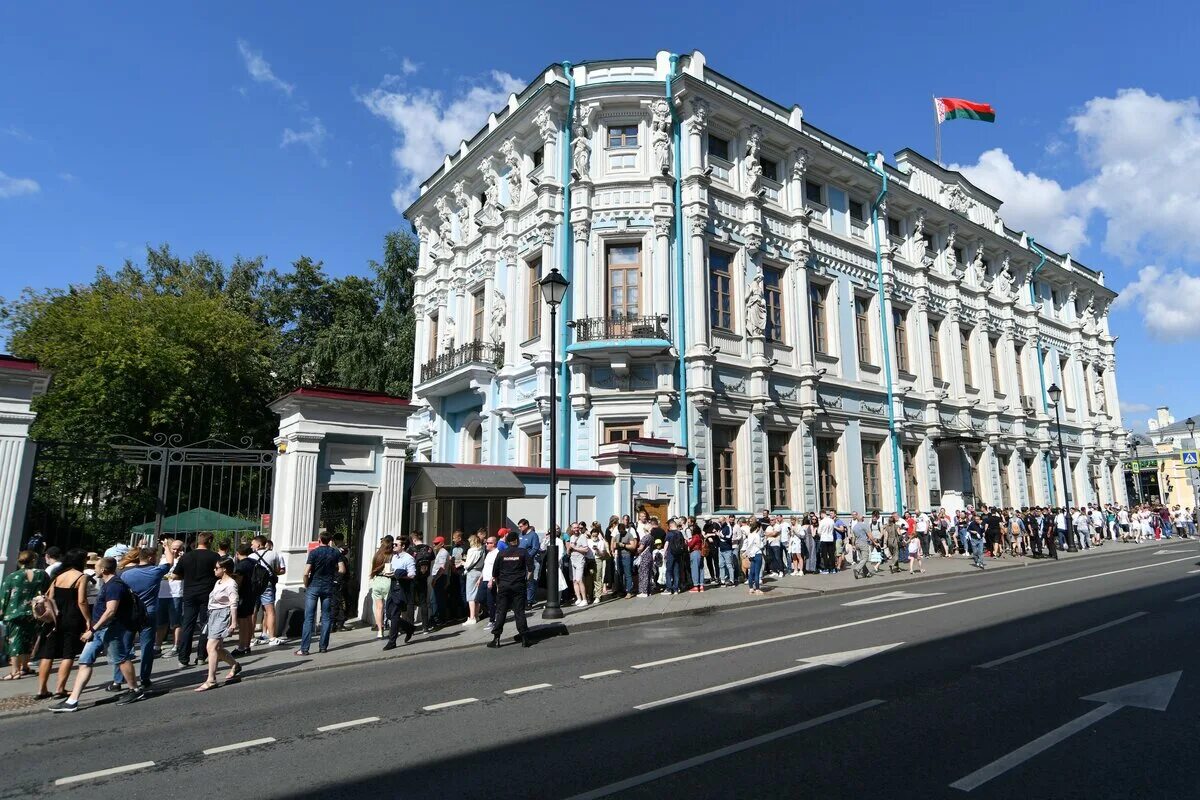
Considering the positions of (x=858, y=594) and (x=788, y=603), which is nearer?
(x=788, y=603)

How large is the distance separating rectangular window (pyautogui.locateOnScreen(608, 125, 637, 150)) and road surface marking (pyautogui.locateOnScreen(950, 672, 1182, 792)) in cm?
1980

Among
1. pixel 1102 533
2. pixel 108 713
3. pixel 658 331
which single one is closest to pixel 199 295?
pixel 658 331

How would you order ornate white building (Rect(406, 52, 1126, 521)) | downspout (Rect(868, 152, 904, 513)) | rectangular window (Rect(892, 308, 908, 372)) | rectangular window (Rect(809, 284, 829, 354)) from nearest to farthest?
1. ornate white building (Rect(406, 52, 1126, 521))
2. rectangular window (Rect(809, 284, 829, 354))
3. downspout (Rect(868, 152, 904, 513))
4. rectangular window (Rect(892, 308, 908, 372))

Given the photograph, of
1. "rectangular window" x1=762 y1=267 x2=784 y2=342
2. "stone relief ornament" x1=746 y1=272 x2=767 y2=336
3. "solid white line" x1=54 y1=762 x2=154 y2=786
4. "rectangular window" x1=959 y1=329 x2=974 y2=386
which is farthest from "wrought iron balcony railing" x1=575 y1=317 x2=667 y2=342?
"rectangular window" x1=959 y1=329 x2=974 y2=386

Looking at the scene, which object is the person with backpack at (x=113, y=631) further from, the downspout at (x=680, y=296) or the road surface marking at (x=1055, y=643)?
the downspout at (x=680, y=296)

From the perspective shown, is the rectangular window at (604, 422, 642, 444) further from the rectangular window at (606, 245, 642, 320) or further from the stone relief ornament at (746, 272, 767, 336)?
the stone relief ornament at (746, 272, 767, 336)

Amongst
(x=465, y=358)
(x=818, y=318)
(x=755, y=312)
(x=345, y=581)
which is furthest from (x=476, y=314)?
(x=345, y=581)

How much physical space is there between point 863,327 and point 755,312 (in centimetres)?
705

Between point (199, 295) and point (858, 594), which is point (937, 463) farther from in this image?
point (199, 295)

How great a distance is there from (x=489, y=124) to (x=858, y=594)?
21057 millimetres

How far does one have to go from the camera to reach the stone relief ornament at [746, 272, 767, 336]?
2197cm

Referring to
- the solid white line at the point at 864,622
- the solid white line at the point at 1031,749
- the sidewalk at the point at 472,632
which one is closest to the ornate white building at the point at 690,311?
the sidewalk at the point at 472,632

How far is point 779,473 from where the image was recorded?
22.5m

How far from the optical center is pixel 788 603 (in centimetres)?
1413
